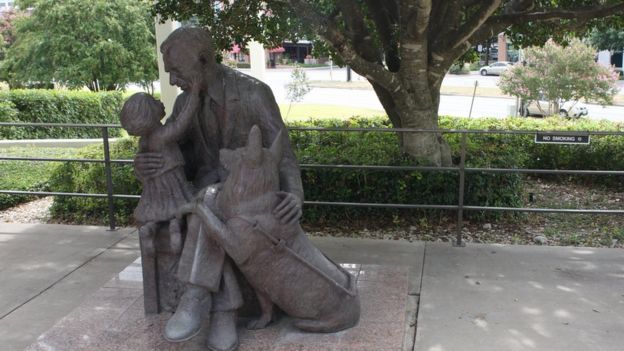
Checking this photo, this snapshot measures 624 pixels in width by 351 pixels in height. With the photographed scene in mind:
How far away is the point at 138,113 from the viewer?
139 inches

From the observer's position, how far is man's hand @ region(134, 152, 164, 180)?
3643 millimetres

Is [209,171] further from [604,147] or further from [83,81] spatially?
[83,81]

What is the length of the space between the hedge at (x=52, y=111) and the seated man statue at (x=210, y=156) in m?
10.7

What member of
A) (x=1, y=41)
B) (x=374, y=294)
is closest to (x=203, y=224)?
(x=374, y=294)

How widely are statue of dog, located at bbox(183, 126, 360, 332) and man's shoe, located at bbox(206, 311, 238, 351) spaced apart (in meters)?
0.22

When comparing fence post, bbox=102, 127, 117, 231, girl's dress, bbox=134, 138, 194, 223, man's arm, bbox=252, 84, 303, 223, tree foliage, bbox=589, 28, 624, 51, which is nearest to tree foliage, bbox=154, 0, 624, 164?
fence post, bbox=102, 127, 117, 231

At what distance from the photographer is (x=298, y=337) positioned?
136 inches

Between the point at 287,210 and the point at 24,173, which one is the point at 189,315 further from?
the point at 24,173

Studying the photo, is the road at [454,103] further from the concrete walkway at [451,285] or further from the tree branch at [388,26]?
the concrete walkway at [451,285]

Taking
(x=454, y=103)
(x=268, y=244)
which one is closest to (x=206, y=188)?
(x=268, y=244)

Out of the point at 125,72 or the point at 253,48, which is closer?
the point at 253,48

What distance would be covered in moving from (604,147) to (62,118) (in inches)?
456

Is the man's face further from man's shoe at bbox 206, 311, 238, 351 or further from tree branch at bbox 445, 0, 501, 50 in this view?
tree branch at bbox 445, 0, 501, 50

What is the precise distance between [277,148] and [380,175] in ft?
10.7
